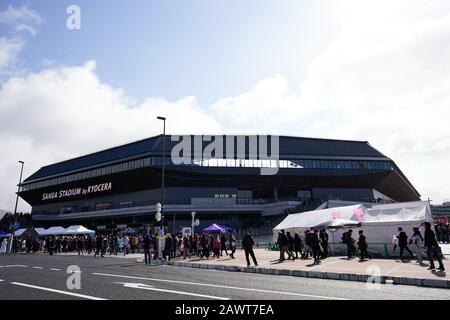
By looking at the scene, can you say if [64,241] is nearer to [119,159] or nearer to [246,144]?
[119,159]

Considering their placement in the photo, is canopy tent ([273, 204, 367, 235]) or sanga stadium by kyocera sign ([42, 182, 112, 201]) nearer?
canopy tent ([273, 204, 367, 235])

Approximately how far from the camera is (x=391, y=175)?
219 feet

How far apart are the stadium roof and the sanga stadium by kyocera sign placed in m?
4.11

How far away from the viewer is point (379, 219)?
20828 mm

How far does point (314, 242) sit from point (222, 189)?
4389 cm

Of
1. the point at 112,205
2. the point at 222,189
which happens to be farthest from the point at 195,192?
the point at 112,205

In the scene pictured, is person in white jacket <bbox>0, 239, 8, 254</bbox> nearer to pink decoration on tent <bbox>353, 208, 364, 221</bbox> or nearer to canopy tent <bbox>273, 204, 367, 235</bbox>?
canopy tent <bbox>273, 204, 367, 235</bbox>

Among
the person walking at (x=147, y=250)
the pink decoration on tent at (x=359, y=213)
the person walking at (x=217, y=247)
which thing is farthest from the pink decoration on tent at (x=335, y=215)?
the person walking at (x=147, y=250)

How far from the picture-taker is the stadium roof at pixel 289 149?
60094 millimetres

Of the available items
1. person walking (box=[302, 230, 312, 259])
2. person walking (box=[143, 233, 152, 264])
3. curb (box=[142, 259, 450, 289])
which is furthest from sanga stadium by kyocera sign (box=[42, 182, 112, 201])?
curb (box=[142, 259, 450, 289])

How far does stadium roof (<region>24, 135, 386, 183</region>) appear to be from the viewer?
2366 inches

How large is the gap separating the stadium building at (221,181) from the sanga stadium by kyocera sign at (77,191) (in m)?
0.20

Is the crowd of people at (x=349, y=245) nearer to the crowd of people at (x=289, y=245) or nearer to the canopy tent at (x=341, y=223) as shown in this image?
the crowd of people at (x=289, y=245)
